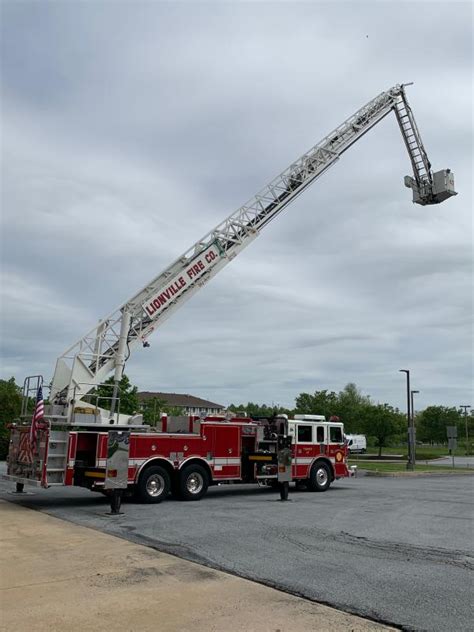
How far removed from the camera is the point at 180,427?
1634 cm

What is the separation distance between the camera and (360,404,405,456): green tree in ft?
175

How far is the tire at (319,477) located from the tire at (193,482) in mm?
4095

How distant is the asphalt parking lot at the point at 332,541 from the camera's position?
20.8 feet

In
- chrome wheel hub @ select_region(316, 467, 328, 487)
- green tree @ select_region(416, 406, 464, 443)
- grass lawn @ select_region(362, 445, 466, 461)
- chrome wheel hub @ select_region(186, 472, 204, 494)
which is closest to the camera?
chrome wheel hub @ select_region(186, 472, 204, 494)

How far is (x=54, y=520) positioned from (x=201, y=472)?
491 cm

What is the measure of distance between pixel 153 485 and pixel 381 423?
138ft

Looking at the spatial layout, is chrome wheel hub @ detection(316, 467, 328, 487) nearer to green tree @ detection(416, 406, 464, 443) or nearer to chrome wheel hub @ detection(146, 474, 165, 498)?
chrome wheel hub @ detection(146, 474, 165, 498)

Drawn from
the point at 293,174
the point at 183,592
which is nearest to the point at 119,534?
the point at 183,592

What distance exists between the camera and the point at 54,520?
11.5m

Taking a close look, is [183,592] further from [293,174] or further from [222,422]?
[293,174]

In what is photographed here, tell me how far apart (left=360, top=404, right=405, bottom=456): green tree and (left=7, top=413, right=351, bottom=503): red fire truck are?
3556cm

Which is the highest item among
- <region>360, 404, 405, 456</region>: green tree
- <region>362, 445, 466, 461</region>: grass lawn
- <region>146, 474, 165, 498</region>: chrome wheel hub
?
<region>360, 404, 405, 456</region>: green tree

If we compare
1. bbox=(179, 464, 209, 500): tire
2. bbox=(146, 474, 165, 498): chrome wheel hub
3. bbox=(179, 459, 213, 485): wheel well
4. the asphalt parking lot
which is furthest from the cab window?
bbox=(146, 474, 165, 498): chrome wheel hub

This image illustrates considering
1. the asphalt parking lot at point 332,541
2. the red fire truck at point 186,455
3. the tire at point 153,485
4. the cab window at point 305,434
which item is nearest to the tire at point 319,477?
the red fire truck at point 186,455
